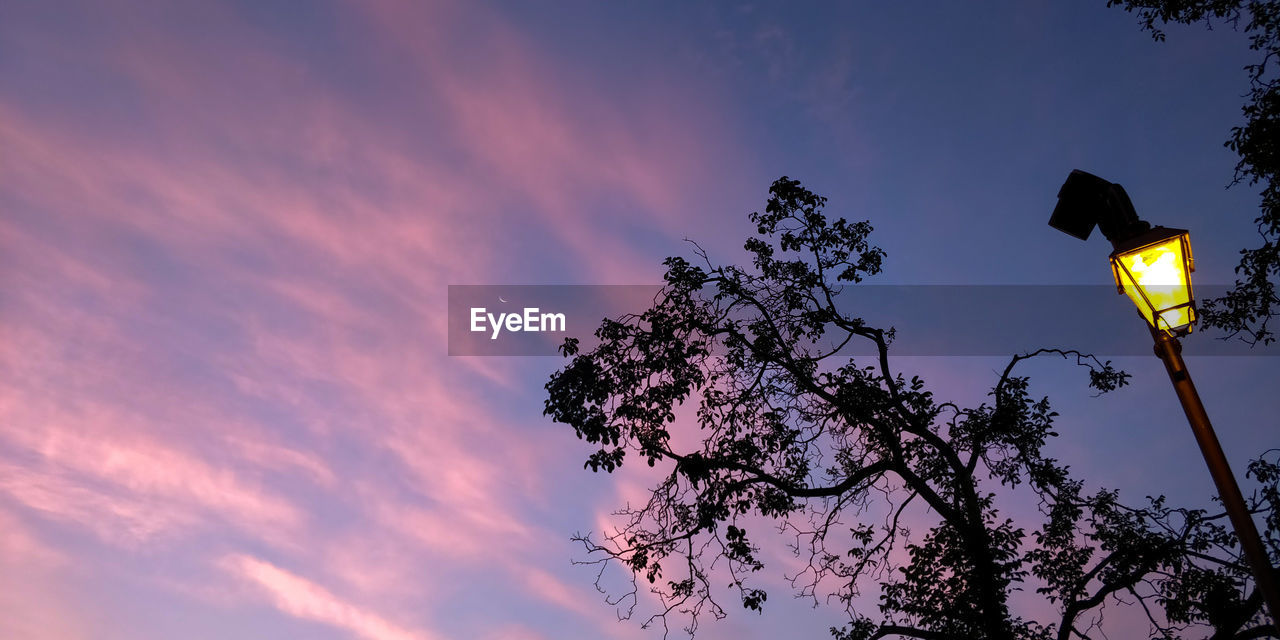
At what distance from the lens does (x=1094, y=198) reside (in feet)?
16.0

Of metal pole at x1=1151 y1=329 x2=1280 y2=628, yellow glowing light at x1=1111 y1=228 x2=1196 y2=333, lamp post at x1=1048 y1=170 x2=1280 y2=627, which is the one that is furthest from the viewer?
yellow glowing light at x1=1111 y1=228 x2=1196 y2=333

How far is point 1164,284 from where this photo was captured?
4.45 metres

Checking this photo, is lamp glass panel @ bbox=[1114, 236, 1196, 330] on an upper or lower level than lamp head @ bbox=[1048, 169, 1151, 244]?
lower

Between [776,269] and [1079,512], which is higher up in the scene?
[776,269]

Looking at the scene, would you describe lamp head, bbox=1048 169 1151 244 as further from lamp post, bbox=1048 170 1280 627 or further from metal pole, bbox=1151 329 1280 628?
metal pole, bbox=1151 329 1280 628

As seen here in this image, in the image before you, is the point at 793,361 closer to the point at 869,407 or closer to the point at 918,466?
the point at 869,407

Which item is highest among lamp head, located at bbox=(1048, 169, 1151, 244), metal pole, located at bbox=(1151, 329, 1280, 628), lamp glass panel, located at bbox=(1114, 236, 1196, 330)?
lamp head, located at bbox=(1048, 169, 1151, 244)

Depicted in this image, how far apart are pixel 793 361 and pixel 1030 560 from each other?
593 cm

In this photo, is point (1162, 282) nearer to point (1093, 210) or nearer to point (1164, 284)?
point (1164, 284)

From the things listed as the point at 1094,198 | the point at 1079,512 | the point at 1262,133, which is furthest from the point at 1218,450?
the point at 1079,512

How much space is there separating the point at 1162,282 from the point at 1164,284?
0.02m

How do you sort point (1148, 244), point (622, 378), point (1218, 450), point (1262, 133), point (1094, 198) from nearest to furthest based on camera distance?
point (1218, 450) < point (1148, 244) < point (1094, 198) < point (1262, 133) < point (622, 378)

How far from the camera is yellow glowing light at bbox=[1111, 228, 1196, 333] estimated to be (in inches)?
172

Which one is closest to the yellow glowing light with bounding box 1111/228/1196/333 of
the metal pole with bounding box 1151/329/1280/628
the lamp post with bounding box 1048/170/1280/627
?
the lamp post with bounding box 1048/170/1280/627
